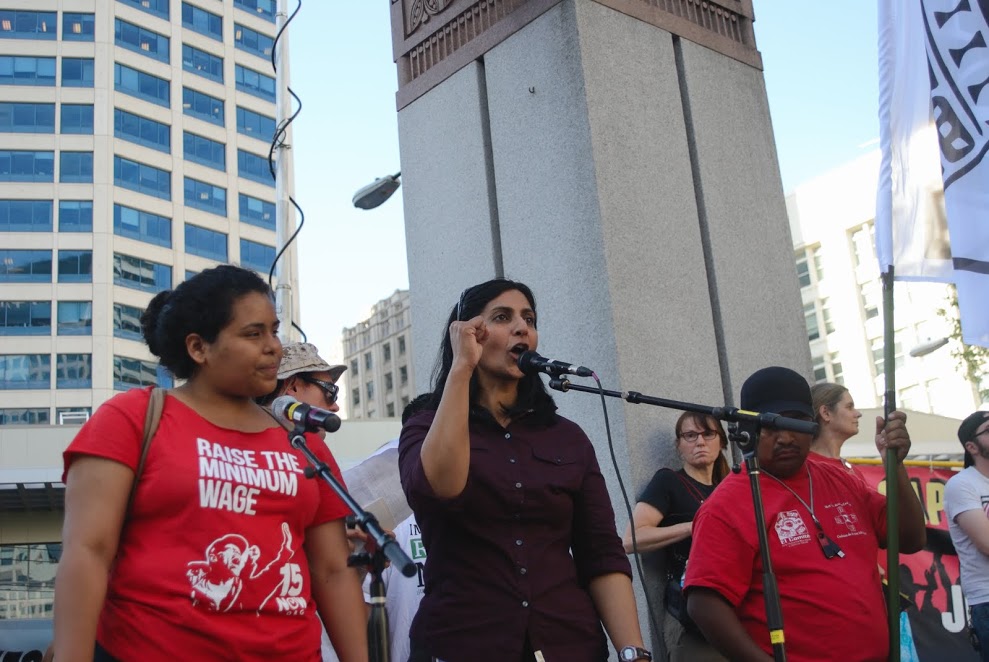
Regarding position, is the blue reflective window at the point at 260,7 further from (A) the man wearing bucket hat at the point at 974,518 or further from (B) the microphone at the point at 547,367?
(B) the microphone at the point at 547,367

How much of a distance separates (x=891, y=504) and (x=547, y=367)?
1171 millimetres

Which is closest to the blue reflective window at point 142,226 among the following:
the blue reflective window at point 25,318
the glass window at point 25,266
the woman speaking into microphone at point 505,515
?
the glass window at point 25,266

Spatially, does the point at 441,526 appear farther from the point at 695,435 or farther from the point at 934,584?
the point at 934,584

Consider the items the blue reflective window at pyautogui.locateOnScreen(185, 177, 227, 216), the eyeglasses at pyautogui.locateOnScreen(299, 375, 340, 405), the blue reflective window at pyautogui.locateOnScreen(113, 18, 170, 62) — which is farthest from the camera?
the blue reflective window at pyautogui.locateOnScreen(185, 177, 227, 216)

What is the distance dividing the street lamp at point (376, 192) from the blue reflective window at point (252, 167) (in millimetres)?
58725

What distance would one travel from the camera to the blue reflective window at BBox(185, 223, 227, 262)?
6669 centimetres

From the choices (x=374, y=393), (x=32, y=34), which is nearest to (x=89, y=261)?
(x=32, y=34)

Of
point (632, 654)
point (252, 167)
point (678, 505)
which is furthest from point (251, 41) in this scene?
point (632, 654)

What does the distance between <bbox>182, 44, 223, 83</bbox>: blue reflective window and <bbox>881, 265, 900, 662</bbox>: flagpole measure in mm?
71424

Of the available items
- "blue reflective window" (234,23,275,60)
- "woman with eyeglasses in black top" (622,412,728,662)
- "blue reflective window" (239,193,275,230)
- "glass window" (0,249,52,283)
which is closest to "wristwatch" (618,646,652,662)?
"woman with eyeglasses in black top" (622,412,728,662)

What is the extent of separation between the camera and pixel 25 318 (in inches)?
2430

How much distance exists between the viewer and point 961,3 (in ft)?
13.1

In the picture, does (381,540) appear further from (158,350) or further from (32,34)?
(32,34)

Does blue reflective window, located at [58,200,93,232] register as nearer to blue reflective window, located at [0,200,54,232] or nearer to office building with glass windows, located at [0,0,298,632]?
office building with glass windows, located at [0,0,298,632]
